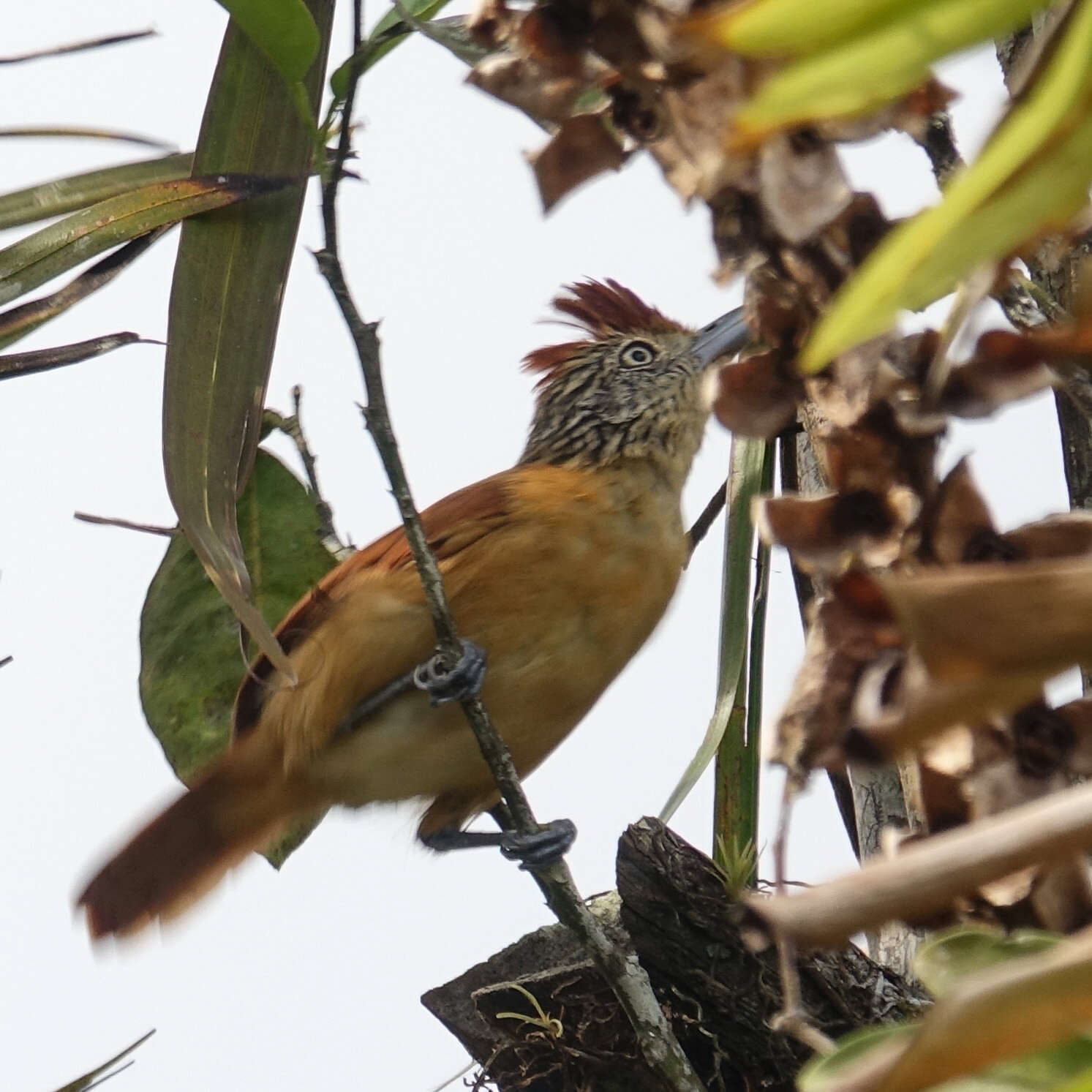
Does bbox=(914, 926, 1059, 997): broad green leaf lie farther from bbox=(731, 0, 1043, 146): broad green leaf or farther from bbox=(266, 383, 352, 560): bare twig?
bbox=(266, 383, 352, 560): bare twig

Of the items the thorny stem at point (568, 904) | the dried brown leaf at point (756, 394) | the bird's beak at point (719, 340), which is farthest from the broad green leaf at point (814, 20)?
the bird's beak at point (719, 340)

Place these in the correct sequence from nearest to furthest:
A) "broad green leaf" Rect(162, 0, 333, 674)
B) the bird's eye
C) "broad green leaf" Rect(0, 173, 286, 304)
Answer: "broad green leaf" Rect(162, 0, 333, 674)
"broad green leaf" Rect(0, 173, 286, 304)
the bird's eye

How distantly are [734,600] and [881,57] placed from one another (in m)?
2.45

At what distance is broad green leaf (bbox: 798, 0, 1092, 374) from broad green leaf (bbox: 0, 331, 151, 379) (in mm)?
1919

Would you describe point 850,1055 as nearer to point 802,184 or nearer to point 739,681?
point 802,184

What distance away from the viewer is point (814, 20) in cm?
53

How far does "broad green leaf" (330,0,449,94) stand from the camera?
2012 millimetres

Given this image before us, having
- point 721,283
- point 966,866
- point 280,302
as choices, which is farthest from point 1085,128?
point 280,302

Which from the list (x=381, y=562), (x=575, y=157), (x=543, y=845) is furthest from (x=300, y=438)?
(x=575, y=157)

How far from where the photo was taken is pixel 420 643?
3.07 m

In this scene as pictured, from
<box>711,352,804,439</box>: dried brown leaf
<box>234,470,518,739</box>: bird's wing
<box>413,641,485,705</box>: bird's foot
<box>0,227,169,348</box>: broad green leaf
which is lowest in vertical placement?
<box>413,641,485,705</box>: bird's foot

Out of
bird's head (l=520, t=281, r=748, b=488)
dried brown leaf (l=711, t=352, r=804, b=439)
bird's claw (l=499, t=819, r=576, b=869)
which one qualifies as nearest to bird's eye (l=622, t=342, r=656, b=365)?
bird's head (l=520, t=281, r=748, b=488)

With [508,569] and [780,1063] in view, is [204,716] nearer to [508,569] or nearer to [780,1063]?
[508,569]

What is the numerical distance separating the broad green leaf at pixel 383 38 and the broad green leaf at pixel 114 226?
262mm
